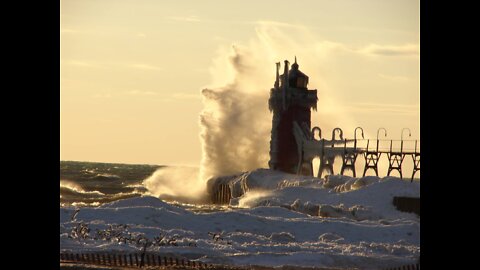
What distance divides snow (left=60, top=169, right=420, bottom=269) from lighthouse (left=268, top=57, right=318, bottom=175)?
1363 cm

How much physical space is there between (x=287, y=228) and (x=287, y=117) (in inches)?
1251

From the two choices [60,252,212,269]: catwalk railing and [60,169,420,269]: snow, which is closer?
[60,252,212,269]: catwalk railing

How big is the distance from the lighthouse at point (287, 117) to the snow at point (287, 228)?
13.6 meters

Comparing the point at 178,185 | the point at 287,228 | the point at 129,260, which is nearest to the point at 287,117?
the point at 178,185

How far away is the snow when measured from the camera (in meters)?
33.7

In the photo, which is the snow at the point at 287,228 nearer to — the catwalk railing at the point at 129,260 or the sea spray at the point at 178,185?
the catwalk railing at the point at 129,260

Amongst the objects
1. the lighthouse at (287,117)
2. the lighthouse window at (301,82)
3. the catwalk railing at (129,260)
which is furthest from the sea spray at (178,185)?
the catwalk railing at (129,260)

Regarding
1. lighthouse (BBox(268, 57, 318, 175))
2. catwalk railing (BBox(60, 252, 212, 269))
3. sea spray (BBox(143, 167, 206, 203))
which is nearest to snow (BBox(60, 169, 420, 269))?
catwalk railing (BBox(60, 252, 212, 269))

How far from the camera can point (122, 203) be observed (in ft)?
154

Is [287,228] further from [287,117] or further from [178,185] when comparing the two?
[178,185]

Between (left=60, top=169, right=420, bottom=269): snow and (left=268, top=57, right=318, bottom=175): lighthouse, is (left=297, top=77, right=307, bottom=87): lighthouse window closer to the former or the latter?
(left=268, top=57, right=318, bottom=175): lighthouse
